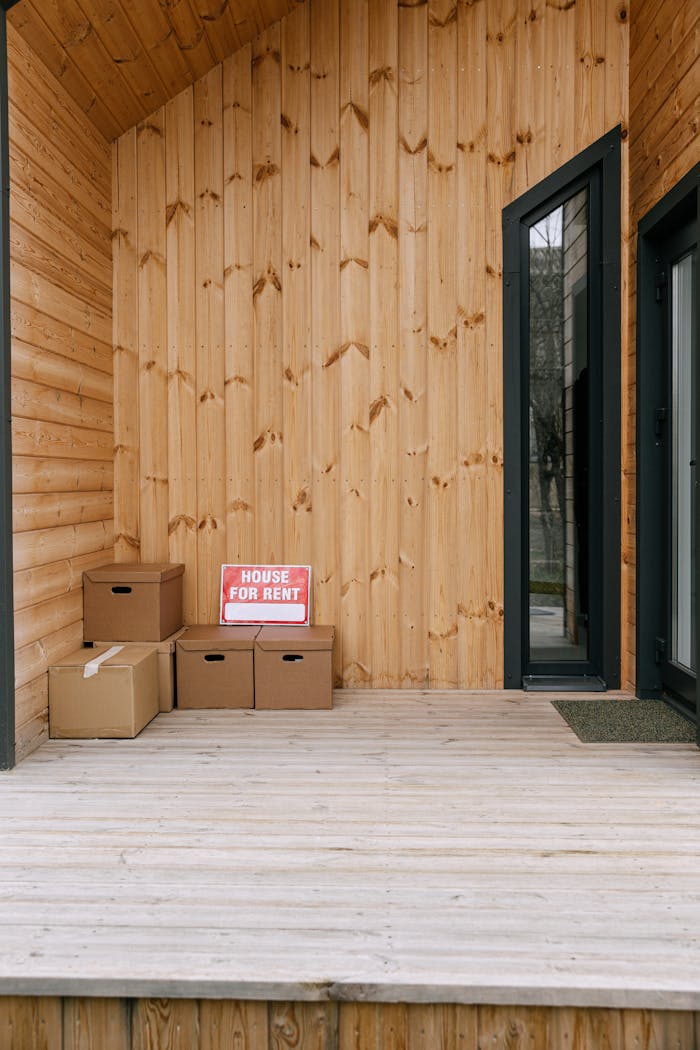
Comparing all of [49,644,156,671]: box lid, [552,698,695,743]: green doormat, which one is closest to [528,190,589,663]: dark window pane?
[552,698,695,743]: green doormat

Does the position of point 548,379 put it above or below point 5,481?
above

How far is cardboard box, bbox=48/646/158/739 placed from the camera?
3.31m

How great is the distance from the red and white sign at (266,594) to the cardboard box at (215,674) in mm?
341

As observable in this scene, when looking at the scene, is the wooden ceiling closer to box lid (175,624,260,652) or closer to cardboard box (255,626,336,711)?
box lid (175,624,260,652)

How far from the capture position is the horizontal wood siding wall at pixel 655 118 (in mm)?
3203

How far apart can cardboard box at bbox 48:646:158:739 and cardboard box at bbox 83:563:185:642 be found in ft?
1.16

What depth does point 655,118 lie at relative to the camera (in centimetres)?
357

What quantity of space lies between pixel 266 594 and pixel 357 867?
2.03 metres

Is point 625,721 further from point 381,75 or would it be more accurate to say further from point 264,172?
point 381,75

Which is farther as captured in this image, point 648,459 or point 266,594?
point 266,594

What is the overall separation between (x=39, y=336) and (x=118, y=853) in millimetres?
1917

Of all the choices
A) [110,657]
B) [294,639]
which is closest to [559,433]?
[294,639]

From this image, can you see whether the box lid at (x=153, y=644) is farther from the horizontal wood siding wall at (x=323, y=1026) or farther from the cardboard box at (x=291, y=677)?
the horizontal wood siding wall at (x=323, y=1026)

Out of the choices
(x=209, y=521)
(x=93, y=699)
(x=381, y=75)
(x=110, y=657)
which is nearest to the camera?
(x=93, y=699)
